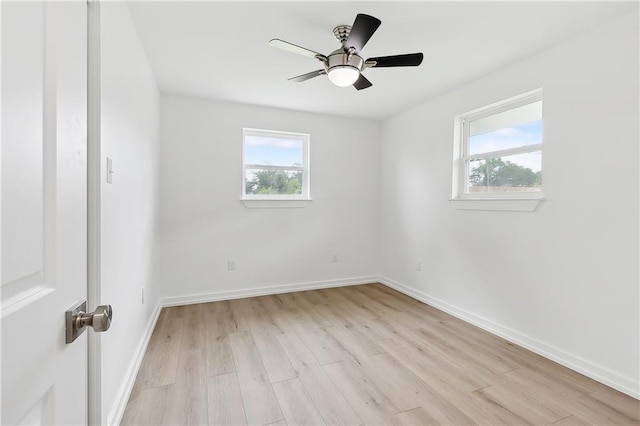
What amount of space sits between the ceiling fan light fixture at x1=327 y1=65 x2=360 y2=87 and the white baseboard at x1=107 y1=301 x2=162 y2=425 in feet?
7.65

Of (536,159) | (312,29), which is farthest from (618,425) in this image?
(312,29)

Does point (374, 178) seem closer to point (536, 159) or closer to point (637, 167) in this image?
point (536, 159)

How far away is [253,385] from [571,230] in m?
2.50

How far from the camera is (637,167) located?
1.83 m

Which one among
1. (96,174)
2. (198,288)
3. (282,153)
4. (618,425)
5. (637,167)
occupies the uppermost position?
(282,153)

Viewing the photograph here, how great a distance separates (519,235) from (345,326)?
175 cm

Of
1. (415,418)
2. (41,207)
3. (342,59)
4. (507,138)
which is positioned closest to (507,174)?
(507,138)

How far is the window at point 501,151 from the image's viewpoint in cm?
249

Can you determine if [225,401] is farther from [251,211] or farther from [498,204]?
[498,204]

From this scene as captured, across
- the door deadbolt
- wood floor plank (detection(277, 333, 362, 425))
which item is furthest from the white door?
wood floor plank (detection(277, 333, 362, 425))

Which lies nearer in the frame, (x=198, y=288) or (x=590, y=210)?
(x=590, y=210)

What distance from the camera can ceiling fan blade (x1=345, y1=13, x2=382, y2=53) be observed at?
1.57 meters

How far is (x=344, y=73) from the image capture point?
200 centimetres

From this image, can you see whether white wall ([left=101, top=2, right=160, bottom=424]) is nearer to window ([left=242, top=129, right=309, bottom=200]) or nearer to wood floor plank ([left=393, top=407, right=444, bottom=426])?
window ([left=242, top=129, right=309, bottom=200])
